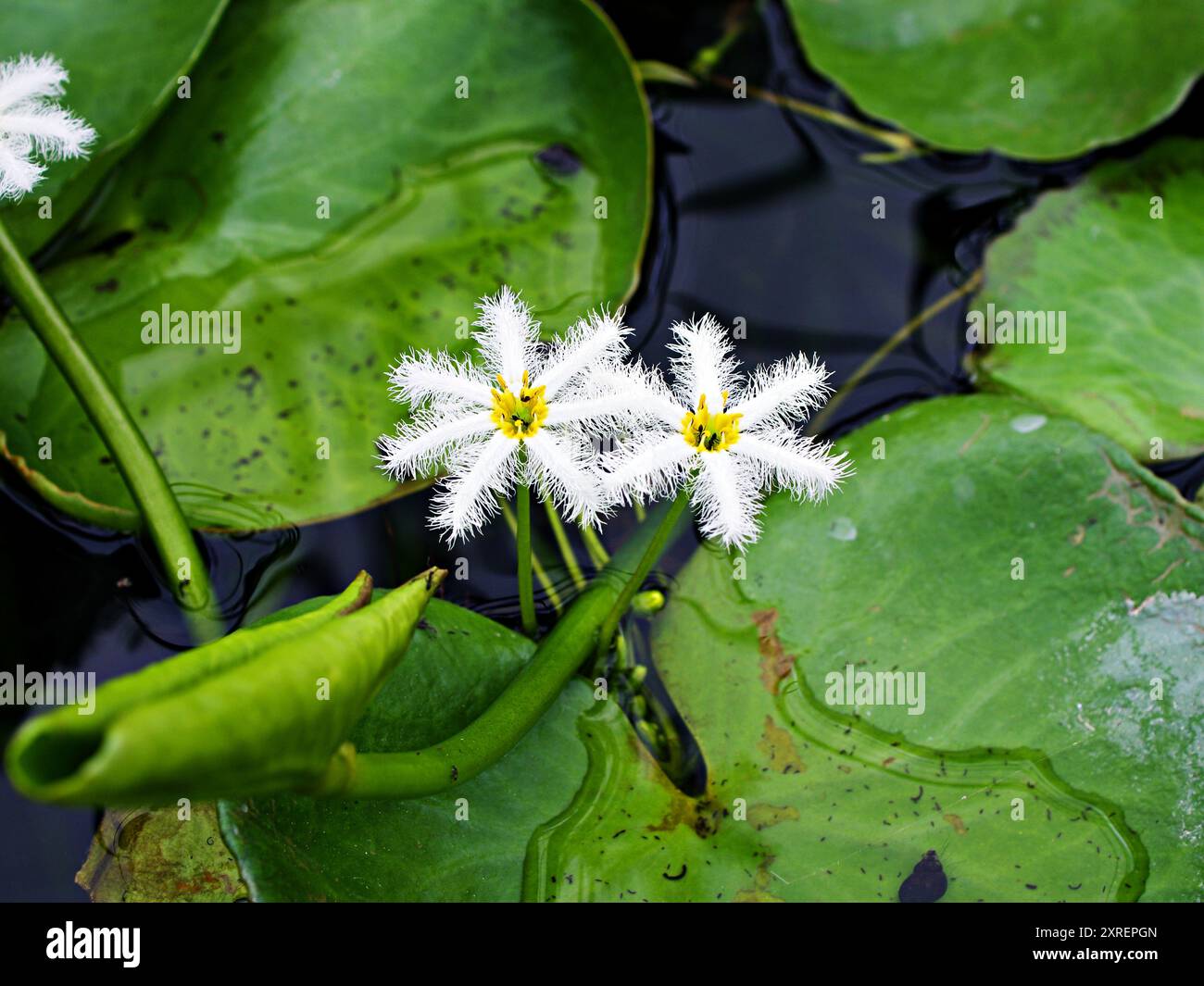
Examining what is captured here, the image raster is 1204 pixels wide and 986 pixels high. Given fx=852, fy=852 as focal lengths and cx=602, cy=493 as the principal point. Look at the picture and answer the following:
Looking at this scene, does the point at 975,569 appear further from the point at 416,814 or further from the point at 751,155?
the point at 751,155

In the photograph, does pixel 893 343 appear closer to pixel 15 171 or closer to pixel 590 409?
pixel 590 409

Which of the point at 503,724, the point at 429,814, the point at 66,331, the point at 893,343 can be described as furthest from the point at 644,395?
the point at 893,343

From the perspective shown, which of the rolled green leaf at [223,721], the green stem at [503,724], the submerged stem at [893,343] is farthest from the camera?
the submerged stem at [893,343]

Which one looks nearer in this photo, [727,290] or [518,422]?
[518,422]

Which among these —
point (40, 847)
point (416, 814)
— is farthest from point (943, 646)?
point (40, 847)

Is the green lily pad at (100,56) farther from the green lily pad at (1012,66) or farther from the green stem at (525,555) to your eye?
the green lily pad at (1012,66)

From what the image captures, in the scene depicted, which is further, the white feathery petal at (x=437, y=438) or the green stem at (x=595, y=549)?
the green stem at (x=595, y=549)

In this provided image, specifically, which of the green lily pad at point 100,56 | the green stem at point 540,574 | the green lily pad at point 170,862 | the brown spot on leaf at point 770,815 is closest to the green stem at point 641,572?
the green stem at point 540,574
